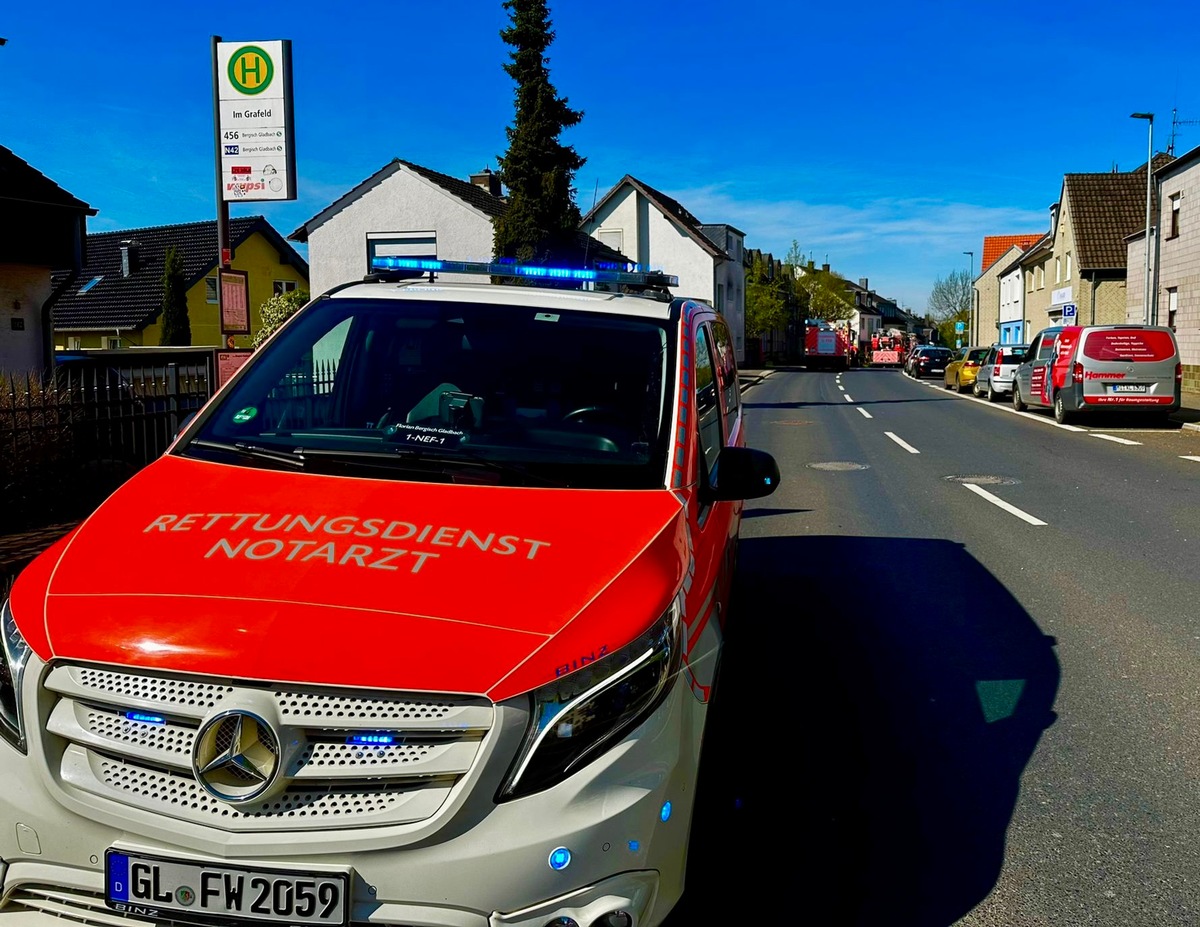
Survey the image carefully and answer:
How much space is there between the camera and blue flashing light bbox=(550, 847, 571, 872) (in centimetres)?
216

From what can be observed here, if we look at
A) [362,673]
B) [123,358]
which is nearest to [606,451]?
[362,673]

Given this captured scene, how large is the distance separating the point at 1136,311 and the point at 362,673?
39.0m

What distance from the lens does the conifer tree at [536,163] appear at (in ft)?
89.3

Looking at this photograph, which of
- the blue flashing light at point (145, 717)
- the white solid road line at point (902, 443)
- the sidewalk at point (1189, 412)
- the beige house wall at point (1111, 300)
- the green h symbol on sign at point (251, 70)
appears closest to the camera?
the blue flashing light at point (145, 717)

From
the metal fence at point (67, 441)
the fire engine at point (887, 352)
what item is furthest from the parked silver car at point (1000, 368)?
the fire engine at point (887, 352)

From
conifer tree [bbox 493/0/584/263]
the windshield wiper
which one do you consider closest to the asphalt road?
the windshield wiper

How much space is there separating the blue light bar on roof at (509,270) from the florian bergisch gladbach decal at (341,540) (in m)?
1.86

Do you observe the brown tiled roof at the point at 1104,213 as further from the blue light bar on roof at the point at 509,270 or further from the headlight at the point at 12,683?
the headlight at the point at 12,683

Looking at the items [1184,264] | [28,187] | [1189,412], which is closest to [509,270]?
[28,187]

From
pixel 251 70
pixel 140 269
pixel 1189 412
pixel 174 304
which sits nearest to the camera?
pixel 251 70

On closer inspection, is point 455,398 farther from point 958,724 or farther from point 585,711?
point 958,724

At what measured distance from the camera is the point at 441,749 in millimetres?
2178

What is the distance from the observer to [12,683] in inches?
93.0

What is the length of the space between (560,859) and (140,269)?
50514mm
